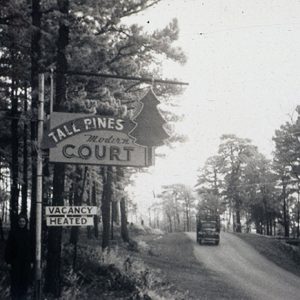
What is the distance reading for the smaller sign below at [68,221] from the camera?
8.47 metres

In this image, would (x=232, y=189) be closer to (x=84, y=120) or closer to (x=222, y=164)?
(x=222, y=164)

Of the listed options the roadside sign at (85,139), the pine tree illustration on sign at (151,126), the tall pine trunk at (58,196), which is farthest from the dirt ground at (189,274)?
the roadside sign at (85,139)

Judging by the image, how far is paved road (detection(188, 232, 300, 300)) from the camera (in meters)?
17.6

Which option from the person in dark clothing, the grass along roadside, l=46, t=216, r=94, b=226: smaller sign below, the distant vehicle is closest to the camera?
l=46, t=216, r=94, b=226: smaller sign below

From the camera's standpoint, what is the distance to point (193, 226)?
10969 cm

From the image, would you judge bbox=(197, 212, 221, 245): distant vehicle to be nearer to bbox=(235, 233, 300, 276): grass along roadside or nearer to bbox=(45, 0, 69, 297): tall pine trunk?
bbox=(235, 233, 300, 276): grass along roadside

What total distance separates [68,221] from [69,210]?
0.21m

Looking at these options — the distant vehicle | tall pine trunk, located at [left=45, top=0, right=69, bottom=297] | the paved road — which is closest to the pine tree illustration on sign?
tall pine trunk, located at [left=45, top=0, right=69, bottom=297]

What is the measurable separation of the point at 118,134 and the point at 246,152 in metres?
49.9

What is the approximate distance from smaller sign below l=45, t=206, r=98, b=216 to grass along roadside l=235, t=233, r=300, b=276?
18.8 m

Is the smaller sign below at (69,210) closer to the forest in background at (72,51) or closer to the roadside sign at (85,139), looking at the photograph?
the roadside sign at (85,139)

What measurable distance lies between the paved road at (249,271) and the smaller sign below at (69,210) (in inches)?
387

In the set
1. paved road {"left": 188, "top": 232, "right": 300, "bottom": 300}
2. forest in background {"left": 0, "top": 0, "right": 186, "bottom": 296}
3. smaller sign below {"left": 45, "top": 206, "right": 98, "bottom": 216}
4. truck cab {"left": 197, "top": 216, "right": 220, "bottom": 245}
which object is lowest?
paved road {"left": 188, "top": 232, "right": 300, "bottom": 300}

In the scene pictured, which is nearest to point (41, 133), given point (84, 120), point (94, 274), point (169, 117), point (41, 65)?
point (84, 120)
